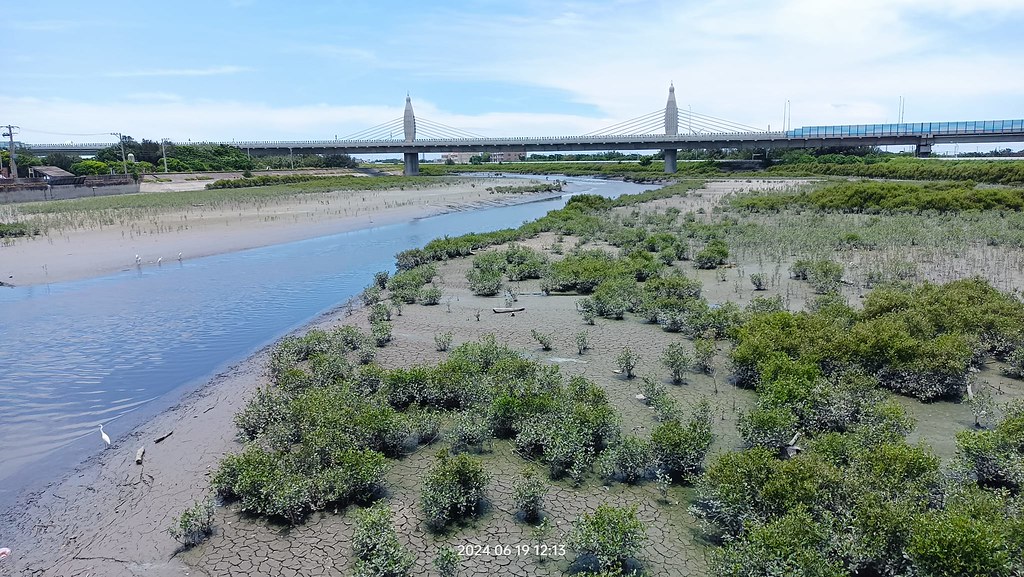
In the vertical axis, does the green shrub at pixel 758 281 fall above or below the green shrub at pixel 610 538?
above

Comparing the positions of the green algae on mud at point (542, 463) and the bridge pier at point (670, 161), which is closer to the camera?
the green algae on mud at point (542, 463)

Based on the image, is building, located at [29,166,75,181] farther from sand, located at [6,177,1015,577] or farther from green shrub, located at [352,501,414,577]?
green shrub, located at [352,501,414,577]

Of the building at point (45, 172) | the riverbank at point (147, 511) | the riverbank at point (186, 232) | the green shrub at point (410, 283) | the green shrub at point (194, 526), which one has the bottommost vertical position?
the riverbank at point (147, 511)

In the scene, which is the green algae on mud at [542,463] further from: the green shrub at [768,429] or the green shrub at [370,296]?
the green shrub at [370,296]

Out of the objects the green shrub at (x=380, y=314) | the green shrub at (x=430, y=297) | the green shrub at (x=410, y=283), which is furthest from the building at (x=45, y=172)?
the green shrub at (x=380, y=314)

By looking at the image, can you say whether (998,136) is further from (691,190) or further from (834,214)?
(834,214)

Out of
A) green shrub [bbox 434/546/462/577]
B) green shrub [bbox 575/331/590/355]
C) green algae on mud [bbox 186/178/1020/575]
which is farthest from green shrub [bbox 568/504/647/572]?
green shrub [bbox 575/331/590/355]
